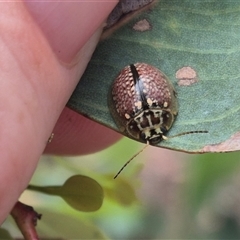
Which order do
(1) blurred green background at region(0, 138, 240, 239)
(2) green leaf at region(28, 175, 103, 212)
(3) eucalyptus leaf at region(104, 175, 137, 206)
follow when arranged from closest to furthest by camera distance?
(2) green leaf at region(28, 175, 103, 212)
(3) eucalyptus leaf at region(104, 175, 137, 206)
(1) blurred green background at region(0, 138, 240, 239)

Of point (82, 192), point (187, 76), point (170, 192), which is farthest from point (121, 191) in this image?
point (170, 192)

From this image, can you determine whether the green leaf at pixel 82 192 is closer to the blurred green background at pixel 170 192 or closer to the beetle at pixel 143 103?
the beetle at pixel 143 103

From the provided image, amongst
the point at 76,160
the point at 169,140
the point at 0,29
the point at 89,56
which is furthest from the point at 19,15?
the point at 76,160

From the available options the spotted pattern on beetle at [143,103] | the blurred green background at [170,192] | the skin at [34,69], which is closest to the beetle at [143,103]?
the spotted pattern on beetle at [143,103]

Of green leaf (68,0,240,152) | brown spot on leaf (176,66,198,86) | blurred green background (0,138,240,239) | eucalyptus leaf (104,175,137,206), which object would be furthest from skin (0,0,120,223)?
blurred green background (0,138,240,239)

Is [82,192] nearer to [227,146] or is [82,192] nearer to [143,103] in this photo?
[143,103]

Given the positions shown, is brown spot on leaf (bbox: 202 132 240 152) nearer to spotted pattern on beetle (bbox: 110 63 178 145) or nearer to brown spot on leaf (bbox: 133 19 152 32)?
spotted pattern on beetle (bbox: 110 63 178 145)
